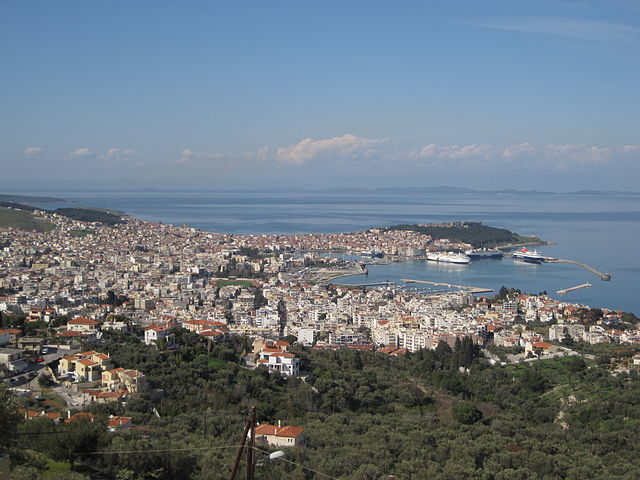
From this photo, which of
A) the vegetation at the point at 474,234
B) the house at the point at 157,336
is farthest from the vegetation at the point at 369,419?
the vegetation at the point at 474,234

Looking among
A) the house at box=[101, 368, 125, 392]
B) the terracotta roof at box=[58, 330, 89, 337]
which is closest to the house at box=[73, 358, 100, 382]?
the house at box=[101, 368, 125, 392]

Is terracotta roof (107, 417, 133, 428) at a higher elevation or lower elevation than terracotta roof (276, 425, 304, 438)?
higher

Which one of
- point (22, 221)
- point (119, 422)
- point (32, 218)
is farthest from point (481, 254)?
point (119, 422)

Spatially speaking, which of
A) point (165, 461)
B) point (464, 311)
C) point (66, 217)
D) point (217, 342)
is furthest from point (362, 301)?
point (66, 217)

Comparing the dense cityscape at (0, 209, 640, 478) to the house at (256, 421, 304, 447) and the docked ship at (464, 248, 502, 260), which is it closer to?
the house at (256, 421, 304, 447)

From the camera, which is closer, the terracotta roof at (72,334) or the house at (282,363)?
the house at (282,363)

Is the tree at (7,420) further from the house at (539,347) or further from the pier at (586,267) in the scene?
the pier at (586,267)
